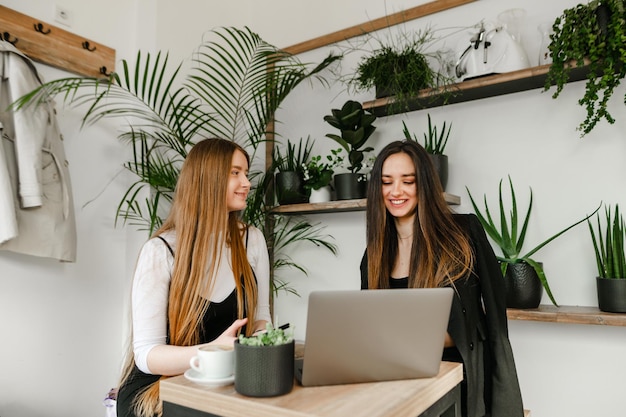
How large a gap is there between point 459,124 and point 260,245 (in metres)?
1.31

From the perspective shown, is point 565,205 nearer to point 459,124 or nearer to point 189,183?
point 459,124

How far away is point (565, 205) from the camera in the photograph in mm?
2109

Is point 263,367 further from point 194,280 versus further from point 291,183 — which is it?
point 291,183

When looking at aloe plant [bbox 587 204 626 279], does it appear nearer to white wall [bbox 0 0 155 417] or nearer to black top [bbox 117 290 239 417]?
black top [bbox 117 290 239 417]

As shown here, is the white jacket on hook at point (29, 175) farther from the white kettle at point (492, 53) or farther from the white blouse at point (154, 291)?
the white kettle at point (492, 53)

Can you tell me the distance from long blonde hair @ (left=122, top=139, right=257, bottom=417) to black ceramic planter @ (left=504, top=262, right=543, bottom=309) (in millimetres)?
1092

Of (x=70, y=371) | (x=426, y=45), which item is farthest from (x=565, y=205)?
(x=70, y=371)

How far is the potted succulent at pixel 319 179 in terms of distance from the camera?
257cm

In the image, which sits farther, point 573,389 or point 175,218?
point 573,389

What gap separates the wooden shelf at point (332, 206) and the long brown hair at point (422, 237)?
0.65 metres

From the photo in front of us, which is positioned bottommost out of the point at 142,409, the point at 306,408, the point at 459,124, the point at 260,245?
the point at 142,409

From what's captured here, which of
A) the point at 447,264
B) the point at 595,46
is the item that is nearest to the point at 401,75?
the point at 595,46

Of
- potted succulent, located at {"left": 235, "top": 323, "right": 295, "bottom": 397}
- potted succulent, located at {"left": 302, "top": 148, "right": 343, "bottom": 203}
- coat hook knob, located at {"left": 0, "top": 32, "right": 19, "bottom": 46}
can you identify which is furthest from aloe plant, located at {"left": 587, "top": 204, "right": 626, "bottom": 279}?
coat hook knob, located at {"left": 0, "top": 32, "right": 19, "bottom": 46}

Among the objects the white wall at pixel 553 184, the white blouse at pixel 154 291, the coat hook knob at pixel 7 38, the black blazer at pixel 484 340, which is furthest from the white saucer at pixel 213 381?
the coat hook knob at pixel 7 38
